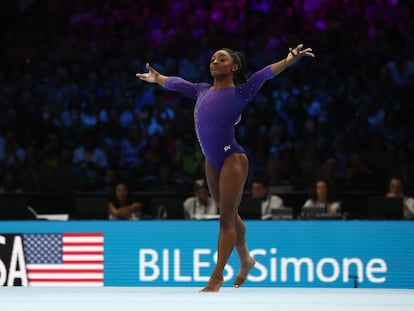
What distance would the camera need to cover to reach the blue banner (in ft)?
27.5

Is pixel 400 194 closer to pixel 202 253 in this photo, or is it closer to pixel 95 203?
pixel 202 253

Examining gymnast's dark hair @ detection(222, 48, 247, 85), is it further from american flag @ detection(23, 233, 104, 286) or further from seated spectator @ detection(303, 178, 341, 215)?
seated spectator @ detection(303, 178, 341, 215)

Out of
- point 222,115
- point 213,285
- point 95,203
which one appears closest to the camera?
point 213,285

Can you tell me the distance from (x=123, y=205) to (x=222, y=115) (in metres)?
5.03

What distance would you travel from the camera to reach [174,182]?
11.5 meters

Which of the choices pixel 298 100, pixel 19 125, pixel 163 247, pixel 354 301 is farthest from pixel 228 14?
pixel 354 301

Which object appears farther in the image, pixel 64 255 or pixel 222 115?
pixel 64 255

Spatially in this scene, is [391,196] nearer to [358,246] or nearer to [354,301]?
[358,246]

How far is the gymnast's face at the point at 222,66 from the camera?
18.0 ft

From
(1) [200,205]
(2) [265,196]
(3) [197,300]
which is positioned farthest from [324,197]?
(3) [197,300]

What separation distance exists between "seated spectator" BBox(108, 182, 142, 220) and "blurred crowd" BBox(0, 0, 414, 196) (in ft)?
3.70

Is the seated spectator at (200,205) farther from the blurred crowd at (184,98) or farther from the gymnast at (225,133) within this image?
the gymnast at (225,133)

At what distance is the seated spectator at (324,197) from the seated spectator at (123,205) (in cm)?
201

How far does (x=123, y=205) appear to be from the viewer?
402 inches
